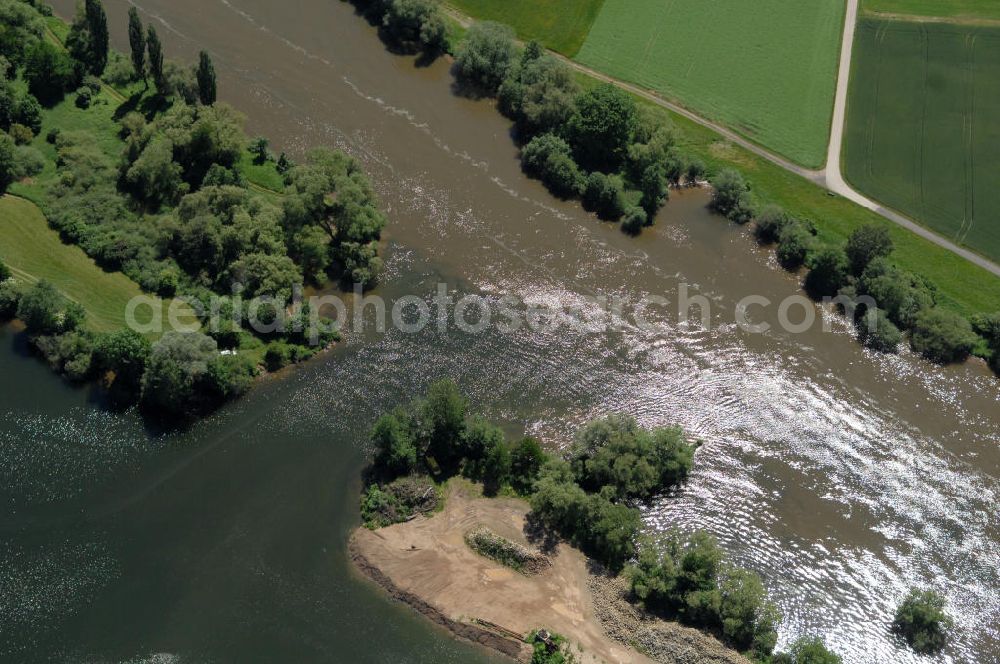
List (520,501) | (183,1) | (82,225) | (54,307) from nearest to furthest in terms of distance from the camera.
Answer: (520,501)
(54,307)
(82,225)
(183,1)

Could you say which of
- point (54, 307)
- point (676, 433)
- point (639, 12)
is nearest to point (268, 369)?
point (54, 307)

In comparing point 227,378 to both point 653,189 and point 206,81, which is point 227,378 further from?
point 653,189

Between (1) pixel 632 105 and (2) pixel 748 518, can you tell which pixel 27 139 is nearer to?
(1) pixel 632 105

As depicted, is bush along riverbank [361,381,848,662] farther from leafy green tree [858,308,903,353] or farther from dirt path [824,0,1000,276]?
dirt path [824,0,1000,276]

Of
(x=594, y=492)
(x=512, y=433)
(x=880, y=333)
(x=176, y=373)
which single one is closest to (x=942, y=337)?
(x=880, y=333)

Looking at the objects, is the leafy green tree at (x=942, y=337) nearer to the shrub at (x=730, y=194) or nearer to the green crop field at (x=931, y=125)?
the green crop field at (x=931, y=125)

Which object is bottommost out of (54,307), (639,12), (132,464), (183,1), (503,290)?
(132,464)

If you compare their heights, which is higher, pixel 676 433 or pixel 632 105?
pixel 632 105
